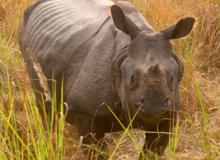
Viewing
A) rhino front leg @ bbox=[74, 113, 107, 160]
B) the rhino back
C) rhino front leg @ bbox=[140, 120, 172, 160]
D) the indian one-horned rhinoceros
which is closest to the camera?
the indian one-horned rhinoceros

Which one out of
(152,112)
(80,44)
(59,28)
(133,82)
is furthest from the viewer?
(59,28)

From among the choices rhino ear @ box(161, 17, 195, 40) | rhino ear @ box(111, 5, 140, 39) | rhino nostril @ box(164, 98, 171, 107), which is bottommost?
rhino nostril @ box(164, 98, 171, 107)

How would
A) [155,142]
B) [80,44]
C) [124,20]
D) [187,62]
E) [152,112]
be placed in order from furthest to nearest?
[187,62] → [80,44] → [155,142] → [124,20] → [152,112]

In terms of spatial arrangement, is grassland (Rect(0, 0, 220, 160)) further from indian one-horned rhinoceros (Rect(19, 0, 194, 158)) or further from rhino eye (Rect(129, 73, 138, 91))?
rhino eye (Rect(129, 73, 138, 91))

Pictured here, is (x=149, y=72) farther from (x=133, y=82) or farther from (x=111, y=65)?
(x=111, y=65)

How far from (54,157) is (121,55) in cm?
82

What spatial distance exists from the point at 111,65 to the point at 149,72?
445mm

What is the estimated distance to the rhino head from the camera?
2.85 m

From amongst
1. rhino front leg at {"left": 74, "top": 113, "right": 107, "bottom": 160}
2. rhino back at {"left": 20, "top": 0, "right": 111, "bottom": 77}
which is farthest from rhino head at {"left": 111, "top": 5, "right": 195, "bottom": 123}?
rhino back at {"left": 20, "top": 0, "right": 111, "bottom": 77}

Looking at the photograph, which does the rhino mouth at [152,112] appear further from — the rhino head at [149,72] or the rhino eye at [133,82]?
the rhino eye at [133,82]

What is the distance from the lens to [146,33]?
3225 millimetres

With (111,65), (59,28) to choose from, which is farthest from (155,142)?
(59,28)

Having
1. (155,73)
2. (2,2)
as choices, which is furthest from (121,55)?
(2,2)

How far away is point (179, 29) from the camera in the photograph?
329 centimetres
